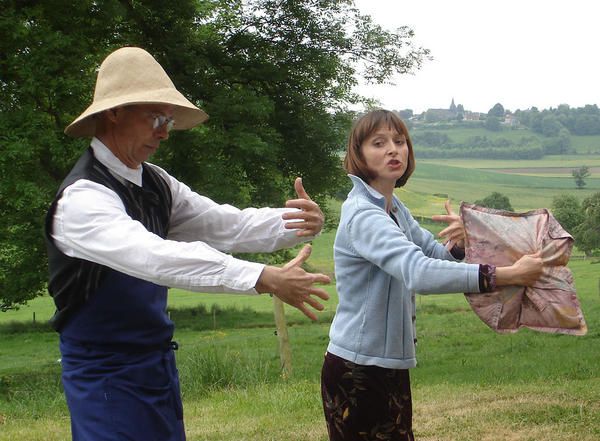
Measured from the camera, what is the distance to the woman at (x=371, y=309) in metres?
2.95

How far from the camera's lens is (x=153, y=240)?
217 cm

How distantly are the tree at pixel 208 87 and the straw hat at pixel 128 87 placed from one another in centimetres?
943

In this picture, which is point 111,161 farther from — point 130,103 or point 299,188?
point 299,188

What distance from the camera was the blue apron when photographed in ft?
8.23

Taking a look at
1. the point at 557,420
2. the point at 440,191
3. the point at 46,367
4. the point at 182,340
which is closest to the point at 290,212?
the point at 557,420

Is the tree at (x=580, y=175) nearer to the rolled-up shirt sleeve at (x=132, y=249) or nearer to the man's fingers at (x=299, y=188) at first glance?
the man's fingers at (x=299, y=188)

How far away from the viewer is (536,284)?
282cm

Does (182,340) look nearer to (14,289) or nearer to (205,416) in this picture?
(14,289)

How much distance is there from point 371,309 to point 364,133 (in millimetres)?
680

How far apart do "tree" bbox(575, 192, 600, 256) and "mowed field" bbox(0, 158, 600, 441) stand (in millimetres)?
872

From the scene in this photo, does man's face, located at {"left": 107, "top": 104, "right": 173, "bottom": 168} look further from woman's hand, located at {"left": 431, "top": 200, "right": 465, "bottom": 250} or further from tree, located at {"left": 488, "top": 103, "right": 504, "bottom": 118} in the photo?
tree, located at {"left": 488, "top": 103, "right": 504, "bottom": 118}

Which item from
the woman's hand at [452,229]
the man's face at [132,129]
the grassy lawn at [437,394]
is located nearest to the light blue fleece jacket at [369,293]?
the woman's hand at [452,229]

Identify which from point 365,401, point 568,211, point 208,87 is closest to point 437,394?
point 365,401

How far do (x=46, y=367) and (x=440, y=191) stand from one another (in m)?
29.9
